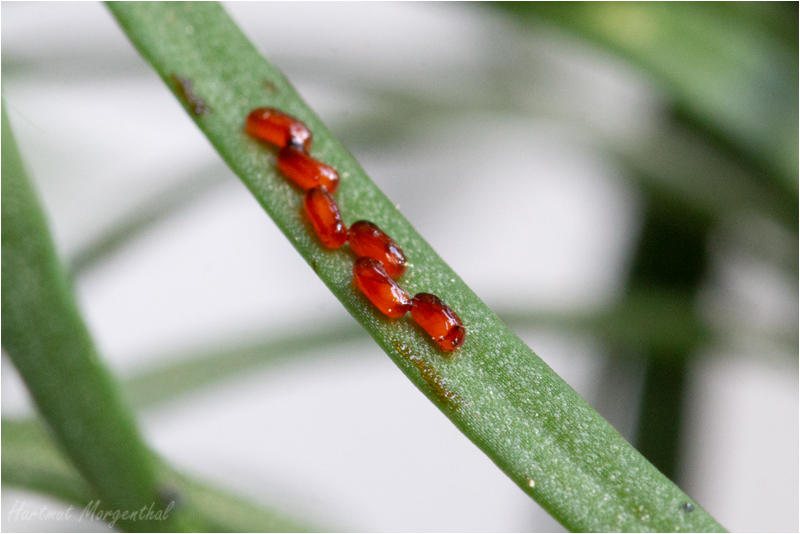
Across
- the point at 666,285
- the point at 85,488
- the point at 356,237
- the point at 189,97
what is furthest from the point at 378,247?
the point at 666,285

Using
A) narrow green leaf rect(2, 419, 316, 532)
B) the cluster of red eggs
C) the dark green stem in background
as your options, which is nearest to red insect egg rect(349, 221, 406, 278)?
the cluster of red eggs

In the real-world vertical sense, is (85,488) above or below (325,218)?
below

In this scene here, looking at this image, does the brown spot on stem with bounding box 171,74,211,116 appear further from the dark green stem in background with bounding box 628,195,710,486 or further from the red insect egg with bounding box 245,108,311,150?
the dark green stem in background with bounding box 628,195,710,486

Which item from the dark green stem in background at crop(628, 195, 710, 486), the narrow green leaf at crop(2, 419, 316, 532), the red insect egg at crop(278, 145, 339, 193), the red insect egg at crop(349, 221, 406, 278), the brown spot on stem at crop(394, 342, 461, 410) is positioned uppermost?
the dark green stem in background at crop(628, 195, 710, 486)

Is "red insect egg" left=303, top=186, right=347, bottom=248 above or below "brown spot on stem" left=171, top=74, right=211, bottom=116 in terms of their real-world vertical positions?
below

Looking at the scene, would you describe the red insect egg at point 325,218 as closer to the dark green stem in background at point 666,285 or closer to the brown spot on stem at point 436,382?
the brown spot on stem at point 436,382

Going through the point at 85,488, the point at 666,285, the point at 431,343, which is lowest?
the point at 85,488

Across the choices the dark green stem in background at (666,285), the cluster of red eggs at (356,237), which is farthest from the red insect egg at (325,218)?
the dark green stem in background at (666,285)

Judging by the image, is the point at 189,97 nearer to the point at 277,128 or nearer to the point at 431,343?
the point at 277,128
